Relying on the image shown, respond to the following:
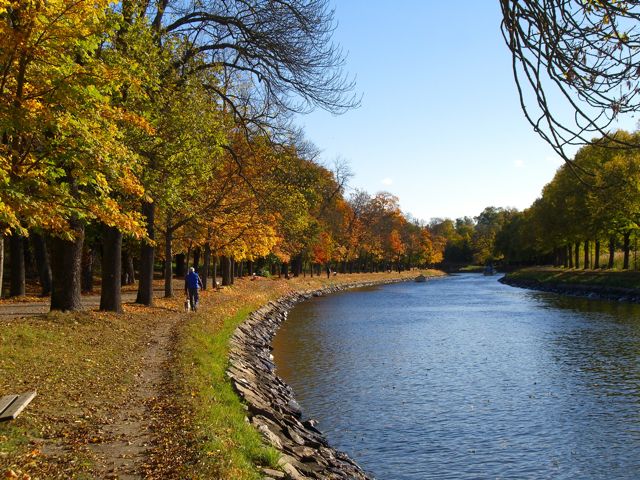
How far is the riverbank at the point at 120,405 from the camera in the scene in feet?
23.6

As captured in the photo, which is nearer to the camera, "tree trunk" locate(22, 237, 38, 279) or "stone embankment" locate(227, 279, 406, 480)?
"stone embankment" locate(227, 279, 406, 480)

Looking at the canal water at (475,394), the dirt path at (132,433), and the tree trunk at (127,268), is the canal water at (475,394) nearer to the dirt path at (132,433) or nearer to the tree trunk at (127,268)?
the dirt path at (132,433)

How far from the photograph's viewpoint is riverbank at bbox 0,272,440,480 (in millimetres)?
7191

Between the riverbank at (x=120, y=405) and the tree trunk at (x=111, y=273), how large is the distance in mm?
1800

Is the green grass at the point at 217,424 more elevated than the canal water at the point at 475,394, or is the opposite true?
the green grass at the point at 217,424

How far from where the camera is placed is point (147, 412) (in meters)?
9.63

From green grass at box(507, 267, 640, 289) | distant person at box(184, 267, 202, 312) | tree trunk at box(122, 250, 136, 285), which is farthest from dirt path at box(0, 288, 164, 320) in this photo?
green grass at box(507, 267, 640, 289)

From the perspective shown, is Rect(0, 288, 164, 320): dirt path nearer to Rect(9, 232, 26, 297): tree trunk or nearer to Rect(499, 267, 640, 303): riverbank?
Rect(9, 232, 26, 297): tree trunk

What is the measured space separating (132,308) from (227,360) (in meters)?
8.97

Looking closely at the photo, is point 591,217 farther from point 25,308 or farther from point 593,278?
point 25,308

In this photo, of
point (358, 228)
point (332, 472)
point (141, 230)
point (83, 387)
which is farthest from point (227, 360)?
point (358, 228)

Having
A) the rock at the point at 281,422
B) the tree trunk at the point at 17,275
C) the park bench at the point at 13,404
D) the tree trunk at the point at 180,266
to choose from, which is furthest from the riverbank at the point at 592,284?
the park bench at the point at 13,404

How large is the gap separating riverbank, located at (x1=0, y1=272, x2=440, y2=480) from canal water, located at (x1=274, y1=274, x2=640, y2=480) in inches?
133

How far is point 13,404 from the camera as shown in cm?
848
